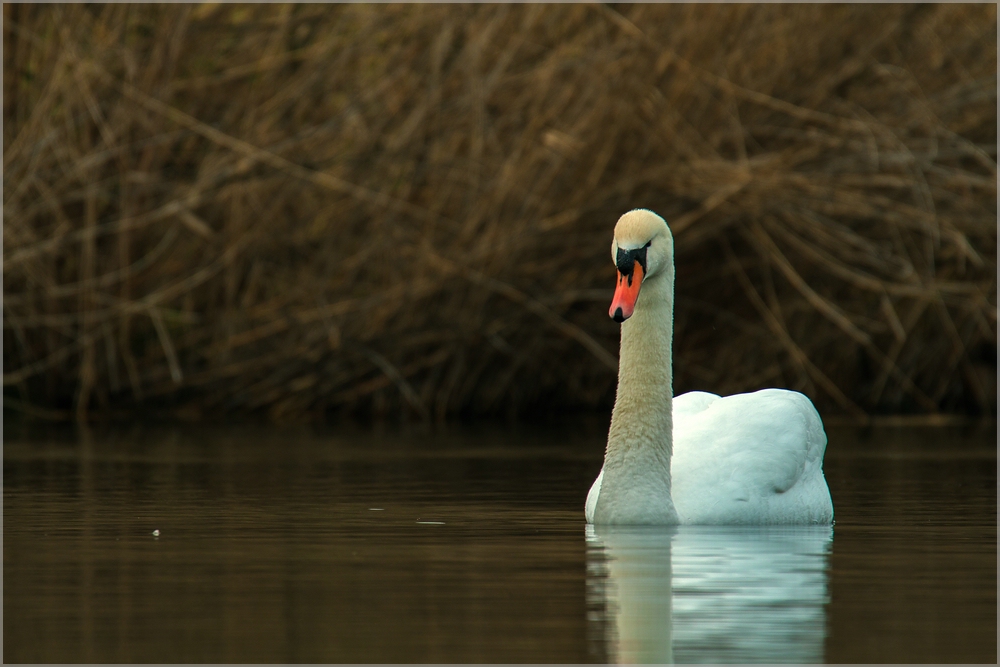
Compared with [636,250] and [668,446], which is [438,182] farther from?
[668,446]

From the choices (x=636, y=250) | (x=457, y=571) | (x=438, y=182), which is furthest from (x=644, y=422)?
(x=438, y=182)

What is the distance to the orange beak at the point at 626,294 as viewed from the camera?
675 centimetres

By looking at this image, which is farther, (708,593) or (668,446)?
(668,446)

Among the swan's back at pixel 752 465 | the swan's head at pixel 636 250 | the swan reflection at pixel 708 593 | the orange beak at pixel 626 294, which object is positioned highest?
the swan's head at pixel 636 250

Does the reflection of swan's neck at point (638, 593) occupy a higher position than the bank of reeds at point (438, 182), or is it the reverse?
the bank of reeds at point (438, 182)

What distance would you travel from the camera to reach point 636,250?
7.12 meters

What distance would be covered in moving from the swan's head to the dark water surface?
0.90m

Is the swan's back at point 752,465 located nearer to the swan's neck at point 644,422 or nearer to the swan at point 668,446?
the swan at point 668,446

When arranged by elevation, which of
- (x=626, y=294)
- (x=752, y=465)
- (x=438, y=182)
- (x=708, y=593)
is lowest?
(x=708, y=593)

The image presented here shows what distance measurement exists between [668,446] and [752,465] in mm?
366

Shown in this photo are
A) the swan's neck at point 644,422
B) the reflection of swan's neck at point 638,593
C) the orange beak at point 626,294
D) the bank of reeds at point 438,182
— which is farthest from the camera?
the bank of reeds at point 438,182

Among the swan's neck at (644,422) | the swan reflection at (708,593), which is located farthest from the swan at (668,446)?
the swan reflection at (708,593)

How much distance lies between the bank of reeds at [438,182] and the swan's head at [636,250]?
19.1 ft

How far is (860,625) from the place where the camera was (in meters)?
4.77
